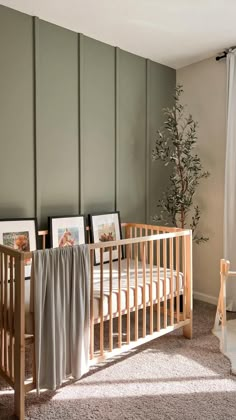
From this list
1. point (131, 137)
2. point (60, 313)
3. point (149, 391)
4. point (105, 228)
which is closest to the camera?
point (60, 313)

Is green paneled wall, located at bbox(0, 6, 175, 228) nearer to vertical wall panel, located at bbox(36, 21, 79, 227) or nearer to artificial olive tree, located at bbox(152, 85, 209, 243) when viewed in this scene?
vertical wall panel, located at bbox(36, 21, 79, 227)

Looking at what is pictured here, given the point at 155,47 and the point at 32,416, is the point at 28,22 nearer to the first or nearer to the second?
the point at 155,47

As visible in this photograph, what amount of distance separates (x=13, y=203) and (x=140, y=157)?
140 centimetres

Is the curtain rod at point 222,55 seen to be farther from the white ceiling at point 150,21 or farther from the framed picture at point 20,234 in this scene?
the framed picture at point 20,234

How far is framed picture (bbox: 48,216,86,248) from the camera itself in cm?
270

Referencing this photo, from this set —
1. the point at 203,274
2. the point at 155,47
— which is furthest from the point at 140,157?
the point at 203,274

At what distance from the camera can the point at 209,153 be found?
3.51m

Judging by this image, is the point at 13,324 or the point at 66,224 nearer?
the point at 13,324

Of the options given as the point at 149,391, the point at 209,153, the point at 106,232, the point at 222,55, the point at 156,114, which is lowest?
the point at 149,391

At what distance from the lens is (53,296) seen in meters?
1.77

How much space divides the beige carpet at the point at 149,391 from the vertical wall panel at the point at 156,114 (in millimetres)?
1520

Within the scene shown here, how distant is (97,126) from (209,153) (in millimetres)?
1171

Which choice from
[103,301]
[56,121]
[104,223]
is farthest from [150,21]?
[103,301]

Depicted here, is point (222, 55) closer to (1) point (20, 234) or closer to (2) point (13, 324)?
(1) point (20, 234)
